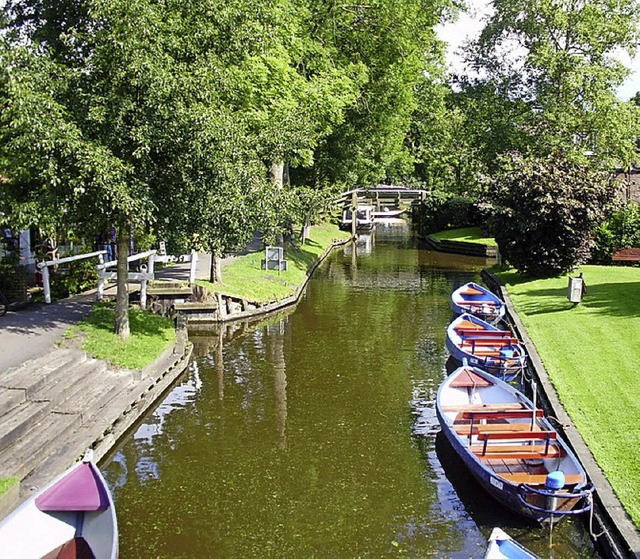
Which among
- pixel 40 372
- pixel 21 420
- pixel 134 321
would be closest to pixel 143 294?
pixel 134 321

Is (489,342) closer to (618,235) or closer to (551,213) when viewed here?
(551,213)

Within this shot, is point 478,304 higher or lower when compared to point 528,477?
higher

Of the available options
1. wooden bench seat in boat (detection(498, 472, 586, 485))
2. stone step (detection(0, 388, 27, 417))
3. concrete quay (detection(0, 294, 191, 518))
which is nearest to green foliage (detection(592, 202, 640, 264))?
concrete quay (detection(0, 294, 191, 518))

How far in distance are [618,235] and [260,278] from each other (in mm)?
18195

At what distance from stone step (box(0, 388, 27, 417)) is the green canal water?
6.22ft

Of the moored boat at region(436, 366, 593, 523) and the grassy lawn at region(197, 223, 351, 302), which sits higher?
the grassy lawn at region(197, 223, 351, 302)

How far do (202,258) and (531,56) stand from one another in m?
23.4

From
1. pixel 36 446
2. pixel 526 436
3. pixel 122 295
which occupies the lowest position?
pixel 526 436

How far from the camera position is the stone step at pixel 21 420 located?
10898 millimetres

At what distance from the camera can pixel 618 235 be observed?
114ft

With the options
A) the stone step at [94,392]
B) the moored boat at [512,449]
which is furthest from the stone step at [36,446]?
the moored boat at [512,449]

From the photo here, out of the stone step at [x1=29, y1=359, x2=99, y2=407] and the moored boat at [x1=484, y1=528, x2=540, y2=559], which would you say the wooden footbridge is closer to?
the stone step at [x1=29, y1=359, x2=99, y2=407]

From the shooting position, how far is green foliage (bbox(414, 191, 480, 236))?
55.3 m

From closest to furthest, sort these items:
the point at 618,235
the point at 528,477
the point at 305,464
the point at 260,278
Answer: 1. the point at 528,477
2. the point at 305,464
3. the point at 260,278
4. the point at 618,235
